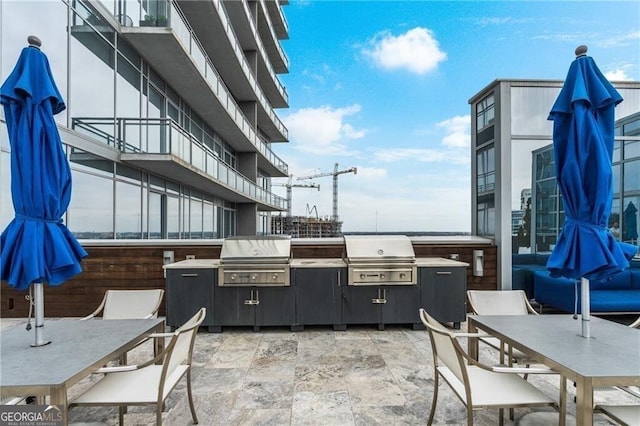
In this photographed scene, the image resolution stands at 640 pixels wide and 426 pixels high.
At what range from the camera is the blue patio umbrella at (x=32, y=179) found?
174cm

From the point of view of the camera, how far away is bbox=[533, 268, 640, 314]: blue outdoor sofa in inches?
162

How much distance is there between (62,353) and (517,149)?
19.1 ft

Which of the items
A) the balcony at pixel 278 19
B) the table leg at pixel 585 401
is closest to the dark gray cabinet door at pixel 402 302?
the table leg at pixel 585 401

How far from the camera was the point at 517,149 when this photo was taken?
4.96 m

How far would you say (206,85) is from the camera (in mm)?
8688

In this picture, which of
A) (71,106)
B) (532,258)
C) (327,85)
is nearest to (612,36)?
(532,258)

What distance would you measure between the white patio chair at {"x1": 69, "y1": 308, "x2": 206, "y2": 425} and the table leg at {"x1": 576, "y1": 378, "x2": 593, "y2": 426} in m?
2.01

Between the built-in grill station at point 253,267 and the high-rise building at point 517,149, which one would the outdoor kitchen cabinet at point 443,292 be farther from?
the built-in grill station at point 253,267

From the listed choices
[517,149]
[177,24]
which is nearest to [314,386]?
[517,149]

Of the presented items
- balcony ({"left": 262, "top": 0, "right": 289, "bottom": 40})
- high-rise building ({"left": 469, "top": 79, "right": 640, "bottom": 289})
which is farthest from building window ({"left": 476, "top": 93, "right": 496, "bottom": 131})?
balcony ({"left": 262, "top": 0, "right": 289, "bottom": 40})

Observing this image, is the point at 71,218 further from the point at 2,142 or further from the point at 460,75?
the point at 460,75

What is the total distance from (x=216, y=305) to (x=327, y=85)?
17820mm

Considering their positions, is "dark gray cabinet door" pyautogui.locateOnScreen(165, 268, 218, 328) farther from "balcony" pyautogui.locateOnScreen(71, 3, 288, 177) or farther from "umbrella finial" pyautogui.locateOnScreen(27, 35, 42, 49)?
"balcony" pyautogui.locateOnScreen(71, 3, 288, 177)

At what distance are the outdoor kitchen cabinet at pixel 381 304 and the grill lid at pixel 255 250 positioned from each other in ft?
3.15
